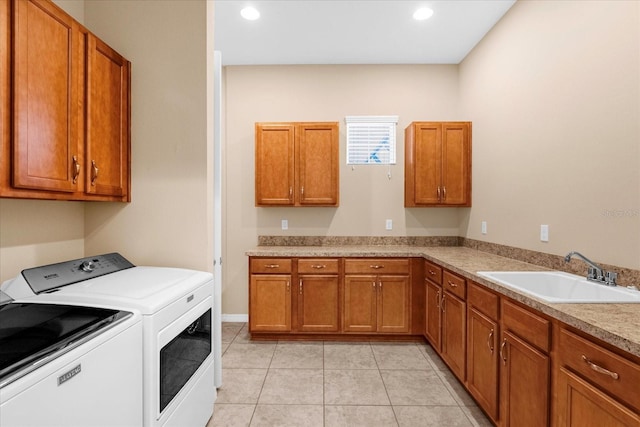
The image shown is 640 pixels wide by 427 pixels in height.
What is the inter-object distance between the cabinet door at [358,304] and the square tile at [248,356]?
32.2 inches

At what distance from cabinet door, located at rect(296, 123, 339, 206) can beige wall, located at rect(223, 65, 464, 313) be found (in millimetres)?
316

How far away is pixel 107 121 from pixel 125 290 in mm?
1038

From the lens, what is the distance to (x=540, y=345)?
1382 millimetres

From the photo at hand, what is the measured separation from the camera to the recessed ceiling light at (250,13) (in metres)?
2.65

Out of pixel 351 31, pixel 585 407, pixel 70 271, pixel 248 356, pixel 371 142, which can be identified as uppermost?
pixel 351 31

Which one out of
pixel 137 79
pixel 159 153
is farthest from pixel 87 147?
pixel 137 79

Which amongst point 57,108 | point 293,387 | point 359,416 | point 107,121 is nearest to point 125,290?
point 57,108

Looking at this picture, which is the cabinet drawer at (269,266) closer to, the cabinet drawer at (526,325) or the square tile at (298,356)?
the square tile at (298,356)

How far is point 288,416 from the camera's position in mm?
1979

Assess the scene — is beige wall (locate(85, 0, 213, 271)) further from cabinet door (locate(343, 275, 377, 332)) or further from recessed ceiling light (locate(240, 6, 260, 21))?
cabinet door (locate(343, 275, 377, 332))

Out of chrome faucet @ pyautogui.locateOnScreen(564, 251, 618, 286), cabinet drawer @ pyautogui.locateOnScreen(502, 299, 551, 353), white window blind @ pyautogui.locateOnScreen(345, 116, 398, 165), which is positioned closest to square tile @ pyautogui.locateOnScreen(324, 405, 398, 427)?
cabinet drawer @ pyautogui.locateOnScreen(502, 299, 551, 353)

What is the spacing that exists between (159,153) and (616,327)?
245 cm

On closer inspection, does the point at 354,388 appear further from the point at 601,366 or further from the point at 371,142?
the point at 371,142

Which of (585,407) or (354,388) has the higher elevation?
(585,407)
